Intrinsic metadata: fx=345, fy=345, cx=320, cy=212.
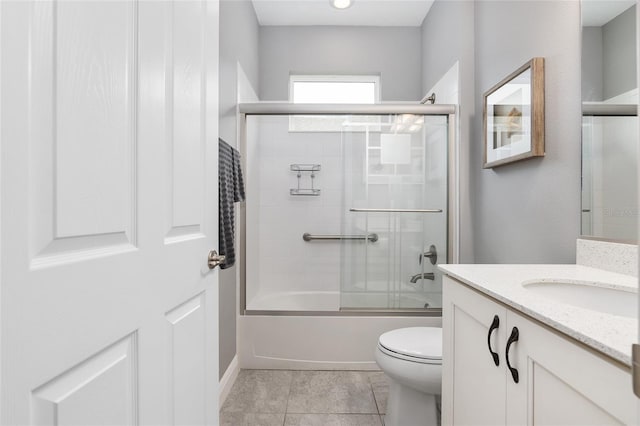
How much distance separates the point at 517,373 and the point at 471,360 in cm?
24

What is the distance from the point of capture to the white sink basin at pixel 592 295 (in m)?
0.91

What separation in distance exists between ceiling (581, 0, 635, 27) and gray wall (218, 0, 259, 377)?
160cm

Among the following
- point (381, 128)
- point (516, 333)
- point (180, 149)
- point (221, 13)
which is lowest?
point (516, 333)

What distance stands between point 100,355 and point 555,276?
3.92 ft

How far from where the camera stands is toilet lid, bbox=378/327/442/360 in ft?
4.85

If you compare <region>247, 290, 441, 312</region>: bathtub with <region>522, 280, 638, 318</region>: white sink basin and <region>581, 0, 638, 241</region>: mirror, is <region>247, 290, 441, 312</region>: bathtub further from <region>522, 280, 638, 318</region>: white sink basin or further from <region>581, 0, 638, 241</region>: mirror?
<region>522, 280, 638, 318</region>: white sink basin

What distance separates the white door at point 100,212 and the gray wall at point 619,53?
132cm

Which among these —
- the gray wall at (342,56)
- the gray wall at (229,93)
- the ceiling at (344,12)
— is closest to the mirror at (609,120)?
the gray wall at (229,93)

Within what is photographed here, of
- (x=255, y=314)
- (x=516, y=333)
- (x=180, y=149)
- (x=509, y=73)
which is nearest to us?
(x=516, y=333)

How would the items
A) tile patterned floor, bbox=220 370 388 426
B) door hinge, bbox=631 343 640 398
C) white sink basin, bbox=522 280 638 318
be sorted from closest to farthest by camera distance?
door hinge, bbox=631 343 640 398 → white sink basin, bbox=522 280 638 318 → tile patterned floor, bbox=220 370 388 426

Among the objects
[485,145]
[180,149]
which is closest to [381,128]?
[485,145]

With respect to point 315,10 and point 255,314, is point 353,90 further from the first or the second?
point 255,314

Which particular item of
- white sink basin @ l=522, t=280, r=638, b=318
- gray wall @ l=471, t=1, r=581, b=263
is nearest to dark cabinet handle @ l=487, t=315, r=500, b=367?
white sink basin @ l=522, t=280, r=638, b=318

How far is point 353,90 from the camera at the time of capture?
322 cm
